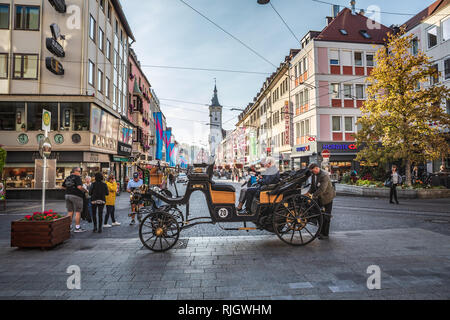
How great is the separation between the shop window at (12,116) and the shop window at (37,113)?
0.41 meters

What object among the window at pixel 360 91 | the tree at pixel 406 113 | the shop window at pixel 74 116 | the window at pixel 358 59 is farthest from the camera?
the window at pixel 358 59

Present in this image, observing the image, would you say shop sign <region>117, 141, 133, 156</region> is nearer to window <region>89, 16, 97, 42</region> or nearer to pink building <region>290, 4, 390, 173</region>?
window <region>89, 16, 97, 42</region>

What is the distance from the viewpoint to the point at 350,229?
810cm

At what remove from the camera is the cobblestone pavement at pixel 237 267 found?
3.84 metres

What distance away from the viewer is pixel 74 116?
19109mm

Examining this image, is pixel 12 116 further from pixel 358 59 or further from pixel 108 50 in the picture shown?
pixel 358 59

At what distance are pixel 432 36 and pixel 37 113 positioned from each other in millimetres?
30494

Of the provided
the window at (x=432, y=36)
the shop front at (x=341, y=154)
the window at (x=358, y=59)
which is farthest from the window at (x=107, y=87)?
the window at (x=432, y=36)

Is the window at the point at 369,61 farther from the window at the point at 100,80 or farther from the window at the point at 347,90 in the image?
the window at the point at 100,80

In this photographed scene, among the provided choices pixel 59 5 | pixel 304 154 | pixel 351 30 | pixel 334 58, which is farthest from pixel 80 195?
pixel 351 30

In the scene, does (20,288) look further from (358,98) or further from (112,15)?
(358,98)

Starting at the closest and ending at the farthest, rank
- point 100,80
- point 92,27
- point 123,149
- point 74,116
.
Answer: point 74,116
point 92,27
point 100,80
point 123,149

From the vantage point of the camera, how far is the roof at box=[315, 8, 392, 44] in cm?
2914

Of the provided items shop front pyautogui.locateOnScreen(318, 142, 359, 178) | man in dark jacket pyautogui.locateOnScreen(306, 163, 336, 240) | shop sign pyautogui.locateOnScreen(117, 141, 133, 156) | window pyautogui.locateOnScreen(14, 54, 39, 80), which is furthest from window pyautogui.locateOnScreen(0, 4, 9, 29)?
shop front pyautogui.locateOnScreen(318, 142, 359, 178)
